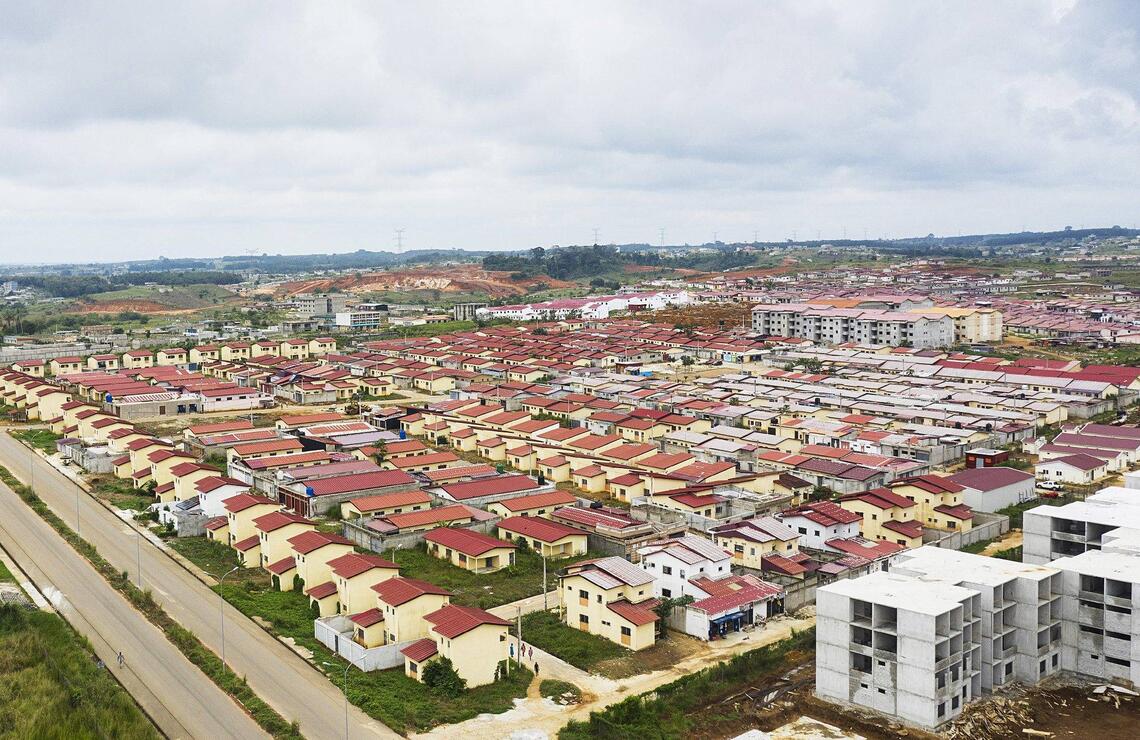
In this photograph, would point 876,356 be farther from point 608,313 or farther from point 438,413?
point 608,313

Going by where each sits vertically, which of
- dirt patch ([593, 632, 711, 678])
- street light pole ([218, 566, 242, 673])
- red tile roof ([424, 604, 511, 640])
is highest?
red tile roof ([424, 604, 511, 640])

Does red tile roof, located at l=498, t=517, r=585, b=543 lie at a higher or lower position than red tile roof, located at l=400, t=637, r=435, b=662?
higher

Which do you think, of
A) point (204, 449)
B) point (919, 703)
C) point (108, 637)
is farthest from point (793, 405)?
point (108, 637)

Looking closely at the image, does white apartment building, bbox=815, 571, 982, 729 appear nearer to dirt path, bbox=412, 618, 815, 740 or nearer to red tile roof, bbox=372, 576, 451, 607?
dirt path, bbox=412, 618, 815, 740

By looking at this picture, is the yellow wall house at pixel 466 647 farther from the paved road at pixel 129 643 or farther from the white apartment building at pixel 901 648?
the white apartment building at pixel 901 648

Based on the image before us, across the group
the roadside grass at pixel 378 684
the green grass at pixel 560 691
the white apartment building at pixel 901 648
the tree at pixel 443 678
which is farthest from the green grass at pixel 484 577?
the white apartment building at pixel 901 648

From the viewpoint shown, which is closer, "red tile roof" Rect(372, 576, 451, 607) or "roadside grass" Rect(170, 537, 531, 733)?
"roadside grass" Rect(170, 537, 531, 733)

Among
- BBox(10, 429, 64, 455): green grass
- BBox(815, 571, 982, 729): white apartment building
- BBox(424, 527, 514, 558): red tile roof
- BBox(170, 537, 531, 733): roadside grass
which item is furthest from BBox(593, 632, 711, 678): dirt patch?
BBox(10, 429, 64, 455): green grass
